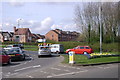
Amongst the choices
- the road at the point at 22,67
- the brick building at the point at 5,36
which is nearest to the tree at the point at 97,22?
the road at the point at 22,67

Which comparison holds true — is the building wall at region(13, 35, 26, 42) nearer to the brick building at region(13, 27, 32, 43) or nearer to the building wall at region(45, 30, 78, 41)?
the brick building at region(13, 27, 32, 43)

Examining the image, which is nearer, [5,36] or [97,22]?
[97,22]

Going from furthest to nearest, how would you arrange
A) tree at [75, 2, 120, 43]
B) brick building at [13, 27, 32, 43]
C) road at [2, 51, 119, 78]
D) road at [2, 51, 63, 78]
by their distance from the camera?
brick building at [13, 27, 32, 43]
tree at [75, 2, 120, 43]
road at [2, 51, 63, 78]
road at [2, 51, 119, 78]

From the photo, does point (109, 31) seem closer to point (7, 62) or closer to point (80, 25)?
point (80, 25)

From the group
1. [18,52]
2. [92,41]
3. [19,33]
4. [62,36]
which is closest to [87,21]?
[92,41]

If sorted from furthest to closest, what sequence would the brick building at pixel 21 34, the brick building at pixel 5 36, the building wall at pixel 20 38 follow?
the brick building at pixel 5 36 < the building wall at pixel 20 38 < the brick building at pixel 21 34

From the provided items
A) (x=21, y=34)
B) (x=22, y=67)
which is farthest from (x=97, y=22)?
(x=21, y=34)

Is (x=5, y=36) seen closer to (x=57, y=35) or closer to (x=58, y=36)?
(x=57, y=35)

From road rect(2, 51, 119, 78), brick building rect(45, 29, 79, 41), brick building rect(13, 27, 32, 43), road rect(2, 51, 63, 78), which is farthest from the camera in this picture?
brick building rect(45, 29, 79, 41)

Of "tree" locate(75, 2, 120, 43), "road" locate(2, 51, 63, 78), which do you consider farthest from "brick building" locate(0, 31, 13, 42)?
"road" locate(2, 51, 63, 78)

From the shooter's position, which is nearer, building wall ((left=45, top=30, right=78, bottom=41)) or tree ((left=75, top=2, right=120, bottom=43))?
tree ((left=75, top=2, right=120, bottom=43))

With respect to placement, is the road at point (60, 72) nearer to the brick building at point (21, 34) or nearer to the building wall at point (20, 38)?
the brick building at point (21, 34)

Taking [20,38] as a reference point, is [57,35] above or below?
above

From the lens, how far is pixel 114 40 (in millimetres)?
52625
